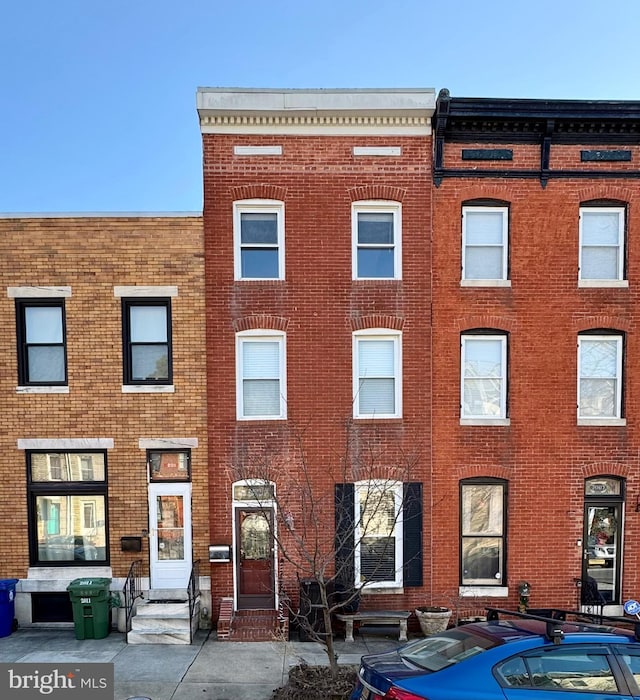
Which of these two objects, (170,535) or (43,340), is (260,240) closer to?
(43,340)

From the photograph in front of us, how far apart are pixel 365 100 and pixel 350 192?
68.9 inches

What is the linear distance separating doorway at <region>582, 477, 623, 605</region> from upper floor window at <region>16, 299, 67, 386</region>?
10642mm

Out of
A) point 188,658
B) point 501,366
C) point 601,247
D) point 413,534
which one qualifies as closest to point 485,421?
point 501,366

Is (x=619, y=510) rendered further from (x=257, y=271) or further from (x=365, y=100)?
(x=365, y=100)

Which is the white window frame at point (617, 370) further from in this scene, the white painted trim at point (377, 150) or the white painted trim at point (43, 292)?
the white painted trim at point (43, 292)

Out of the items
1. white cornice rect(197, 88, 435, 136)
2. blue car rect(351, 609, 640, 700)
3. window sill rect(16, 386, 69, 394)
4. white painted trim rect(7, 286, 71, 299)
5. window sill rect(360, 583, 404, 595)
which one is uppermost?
white cornice rect(197, 88, 435, 136)

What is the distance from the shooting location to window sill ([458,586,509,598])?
909cm

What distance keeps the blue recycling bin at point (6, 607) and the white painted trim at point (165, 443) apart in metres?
3.35

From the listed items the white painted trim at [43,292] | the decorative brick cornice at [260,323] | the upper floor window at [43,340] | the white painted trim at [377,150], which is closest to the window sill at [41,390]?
the upper floor window at [43,340]

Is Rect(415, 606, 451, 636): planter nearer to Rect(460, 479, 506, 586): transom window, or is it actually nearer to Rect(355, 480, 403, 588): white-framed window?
Rect(355, 480, 403, 588): white-framed window

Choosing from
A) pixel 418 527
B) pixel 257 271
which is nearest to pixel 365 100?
pixel 257 271

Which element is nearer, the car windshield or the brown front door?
the car windshield

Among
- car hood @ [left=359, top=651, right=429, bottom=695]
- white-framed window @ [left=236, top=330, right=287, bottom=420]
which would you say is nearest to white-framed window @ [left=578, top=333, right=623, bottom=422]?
white-framed window @ [left=236, top=330, right=287, bottom=420]

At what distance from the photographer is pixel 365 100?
9.05m
